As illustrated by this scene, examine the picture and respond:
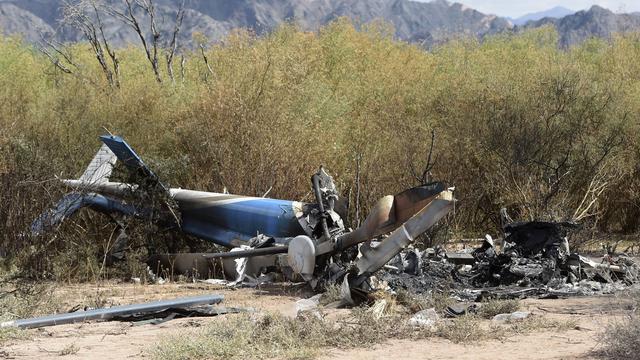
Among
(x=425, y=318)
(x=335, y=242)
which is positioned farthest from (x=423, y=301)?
(x=335, y=242)

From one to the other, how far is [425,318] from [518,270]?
323cm

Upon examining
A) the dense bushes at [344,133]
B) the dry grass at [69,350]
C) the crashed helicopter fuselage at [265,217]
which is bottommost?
the dry grass at [69,350]

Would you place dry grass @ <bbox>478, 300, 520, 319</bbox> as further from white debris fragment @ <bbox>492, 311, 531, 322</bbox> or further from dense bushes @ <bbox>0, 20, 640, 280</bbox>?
dense bushes @ <bbox>0, 20, 640, 280</bbox>

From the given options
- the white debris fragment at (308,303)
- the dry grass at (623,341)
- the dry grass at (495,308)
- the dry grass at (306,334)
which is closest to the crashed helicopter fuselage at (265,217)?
the white debris fragment at (308,303)

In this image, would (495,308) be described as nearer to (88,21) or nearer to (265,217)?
(265,217)

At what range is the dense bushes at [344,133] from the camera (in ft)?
60.5

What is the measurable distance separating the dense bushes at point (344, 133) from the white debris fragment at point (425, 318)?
6.81m

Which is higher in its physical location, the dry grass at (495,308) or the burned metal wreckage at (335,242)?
the burned metal wreckage at (335,242)

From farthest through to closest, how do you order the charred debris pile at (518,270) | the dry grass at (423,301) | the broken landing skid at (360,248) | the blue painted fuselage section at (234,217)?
1. the blue painted fuselage section at (234,217)
2. the charred debris pile at (518,270)
3. the broken landing skid at (360,248)
4. the dry grass at (423,301)

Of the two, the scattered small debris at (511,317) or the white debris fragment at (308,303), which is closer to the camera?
the scattered small debris at (511,317)

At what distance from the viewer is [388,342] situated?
9070 mm

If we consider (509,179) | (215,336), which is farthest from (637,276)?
(509,179)

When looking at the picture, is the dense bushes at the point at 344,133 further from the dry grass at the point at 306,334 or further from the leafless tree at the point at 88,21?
the dry grass at the point at 306,334

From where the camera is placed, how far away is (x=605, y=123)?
23.6 metres
